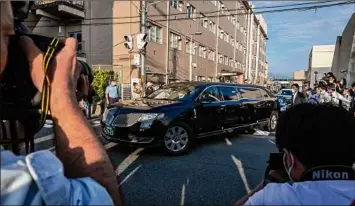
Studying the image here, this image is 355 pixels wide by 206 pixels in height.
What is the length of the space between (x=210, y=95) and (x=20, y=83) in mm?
6165

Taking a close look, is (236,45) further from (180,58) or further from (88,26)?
(88,26)

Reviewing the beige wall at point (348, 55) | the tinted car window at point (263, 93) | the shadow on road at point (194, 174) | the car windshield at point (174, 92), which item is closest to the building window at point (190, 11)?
the beige wall at point (348, 55)

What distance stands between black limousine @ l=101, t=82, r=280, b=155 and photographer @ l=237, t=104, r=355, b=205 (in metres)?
4.71

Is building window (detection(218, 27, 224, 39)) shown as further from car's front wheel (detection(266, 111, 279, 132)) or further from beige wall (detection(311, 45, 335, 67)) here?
car's front wheel (detection(266, 111, 279, 132))

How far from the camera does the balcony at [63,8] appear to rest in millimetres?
17672

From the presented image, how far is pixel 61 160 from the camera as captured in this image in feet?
3.04

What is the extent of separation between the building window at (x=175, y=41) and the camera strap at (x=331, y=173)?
21474mm

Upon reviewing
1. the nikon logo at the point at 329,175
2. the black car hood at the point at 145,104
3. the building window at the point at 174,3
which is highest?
the building window at the point at 174,3

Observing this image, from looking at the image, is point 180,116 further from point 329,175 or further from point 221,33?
point 221,33

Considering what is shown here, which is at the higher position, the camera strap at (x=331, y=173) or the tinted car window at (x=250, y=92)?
the tinted car window at (x=250, y=92)

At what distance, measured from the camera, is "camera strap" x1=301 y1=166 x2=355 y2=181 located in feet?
3.60

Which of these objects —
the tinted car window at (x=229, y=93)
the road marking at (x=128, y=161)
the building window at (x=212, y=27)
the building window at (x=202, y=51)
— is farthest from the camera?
the building window at (x=212, y=27)

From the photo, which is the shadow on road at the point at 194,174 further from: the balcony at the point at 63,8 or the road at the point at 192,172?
the balcony at the point at 63,8

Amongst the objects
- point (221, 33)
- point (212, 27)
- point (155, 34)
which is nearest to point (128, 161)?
point (155, 34)
